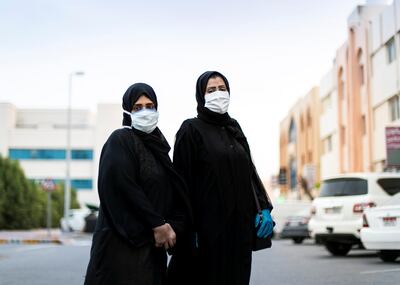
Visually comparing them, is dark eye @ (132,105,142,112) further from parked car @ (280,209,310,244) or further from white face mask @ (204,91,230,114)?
parked car @ (280,209,310,244)

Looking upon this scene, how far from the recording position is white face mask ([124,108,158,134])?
449 cm

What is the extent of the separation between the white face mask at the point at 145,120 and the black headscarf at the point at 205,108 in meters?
0.42

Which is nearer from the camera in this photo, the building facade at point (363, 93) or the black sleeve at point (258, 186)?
the black sleeve at point (258, 186)

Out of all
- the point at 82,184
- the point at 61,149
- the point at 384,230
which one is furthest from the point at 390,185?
the point at 61,149

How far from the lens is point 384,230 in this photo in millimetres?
12258

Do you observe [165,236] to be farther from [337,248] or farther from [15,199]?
[15,199]

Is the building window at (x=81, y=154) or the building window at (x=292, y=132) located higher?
the building window at (x=292, y=132)

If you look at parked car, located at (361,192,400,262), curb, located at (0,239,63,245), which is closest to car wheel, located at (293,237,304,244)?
curb, located at (0,239,63,245)

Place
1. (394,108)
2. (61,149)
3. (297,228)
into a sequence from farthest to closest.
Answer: (61,149) < (394,108) < (297,228)

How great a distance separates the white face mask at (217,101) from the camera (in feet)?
15.6

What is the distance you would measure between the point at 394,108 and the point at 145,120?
2890 centimetres

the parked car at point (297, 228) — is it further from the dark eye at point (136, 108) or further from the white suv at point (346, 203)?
the dark eye at point (136, 108)

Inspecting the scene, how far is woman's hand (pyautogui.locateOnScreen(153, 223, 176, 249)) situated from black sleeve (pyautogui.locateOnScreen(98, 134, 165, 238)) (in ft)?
0.12

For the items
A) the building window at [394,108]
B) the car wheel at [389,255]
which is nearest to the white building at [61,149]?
the building window at [394,108]
